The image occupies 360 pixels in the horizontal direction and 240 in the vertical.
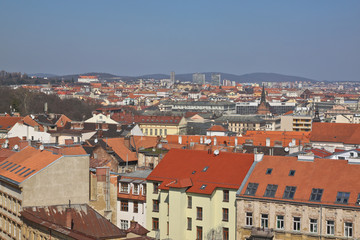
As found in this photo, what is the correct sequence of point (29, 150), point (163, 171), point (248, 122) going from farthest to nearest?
point (248, 122) < point (29, 150) < point (163, 171)

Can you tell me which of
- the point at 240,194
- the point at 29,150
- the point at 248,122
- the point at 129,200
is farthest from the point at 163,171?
the point at 248,122

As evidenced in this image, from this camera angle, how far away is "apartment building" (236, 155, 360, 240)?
1642 inches

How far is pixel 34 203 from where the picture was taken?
45.5 metres

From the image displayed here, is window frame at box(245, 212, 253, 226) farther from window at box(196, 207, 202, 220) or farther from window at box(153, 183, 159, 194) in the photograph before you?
window at box(153, 183, 159, 194)

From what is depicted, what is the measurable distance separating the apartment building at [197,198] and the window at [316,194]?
5051mm

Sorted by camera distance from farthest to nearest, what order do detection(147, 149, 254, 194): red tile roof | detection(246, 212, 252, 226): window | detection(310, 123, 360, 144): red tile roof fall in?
detection(310, 123, 360, 144): red tile roof < detection(147, 149, 254, 194): red tile roof < detection(246, 212, 252, 226): window

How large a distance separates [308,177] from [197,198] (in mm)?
7320

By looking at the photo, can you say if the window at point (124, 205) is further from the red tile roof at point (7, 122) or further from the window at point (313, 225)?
Result: the red tile roof at point (7, 122)

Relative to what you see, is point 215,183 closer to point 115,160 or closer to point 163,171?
point 163,171

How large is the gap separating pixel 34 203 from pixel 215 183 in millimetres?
11661

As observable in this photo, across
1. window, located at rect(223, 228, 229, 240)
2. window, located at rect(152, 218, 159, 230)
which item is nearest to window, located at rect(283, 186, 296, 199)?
window, located at rect(223, 228, 229, 240)

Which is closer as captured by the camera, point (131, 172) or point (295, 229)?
point (295, 229)

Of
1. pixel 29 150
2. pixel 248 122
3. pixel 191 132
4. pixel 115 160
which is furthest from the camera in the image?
pixel 248 122

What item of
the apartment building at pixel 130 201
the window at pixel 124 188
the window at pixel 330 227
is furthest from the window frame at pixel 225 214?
the window at pixel 124 188
